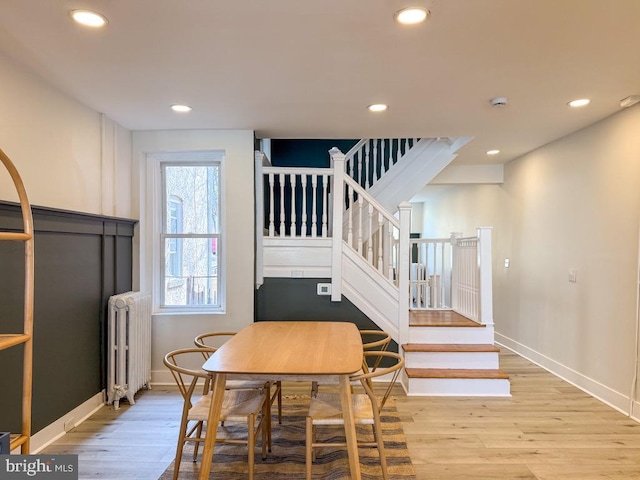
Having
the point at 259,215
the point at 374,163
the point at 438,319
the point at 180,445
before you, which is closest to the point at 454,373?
the point at 438,319

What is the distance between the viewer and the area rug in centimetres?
232

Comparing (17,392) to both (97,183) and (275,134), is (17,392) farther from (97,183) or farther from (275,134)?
(275,134)

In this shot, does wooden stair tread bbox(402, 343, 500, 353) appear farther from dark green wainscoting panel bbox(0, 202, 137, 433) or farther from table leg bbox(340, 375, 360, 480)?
dark green wainscoting panel bbox(0, 202, 137, 433)

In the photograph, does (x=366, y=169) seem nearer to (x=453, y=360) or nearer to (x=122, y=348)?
(x=453, y=360)

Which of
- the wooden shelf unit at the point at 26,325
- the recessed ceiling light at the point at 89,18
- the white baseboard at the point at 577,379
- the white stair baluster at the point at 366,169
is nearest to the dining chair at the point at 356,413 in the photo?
the wooden shelf unit at the point at 26,325

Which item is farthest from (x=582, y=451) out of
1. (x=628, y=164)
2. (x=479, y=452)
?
(x=628, y=164)

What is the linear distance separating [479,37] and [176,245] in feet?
10.5

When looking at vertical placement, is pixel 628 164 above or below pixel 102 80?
below

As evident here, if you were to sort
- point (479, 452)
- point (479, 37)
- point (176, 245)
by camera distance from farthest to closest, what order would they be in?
point (176, 245), point (479, 452), point (479, 37)

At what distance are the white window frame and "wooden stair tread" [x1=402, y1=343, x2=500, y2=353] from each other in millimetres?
1877

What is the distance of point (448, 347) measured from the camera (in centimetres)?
386

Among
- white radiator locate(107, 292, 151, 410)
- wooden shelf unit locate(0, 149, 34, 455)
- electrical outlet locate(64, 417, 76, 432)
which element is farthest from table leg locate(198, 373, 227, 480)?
white radiator locate(107, 292, 151, 410)

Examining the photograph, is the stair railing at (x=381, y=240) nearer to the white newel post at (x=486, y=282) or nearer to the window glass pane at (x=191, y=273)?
the white newel post at (x=486, y=282)

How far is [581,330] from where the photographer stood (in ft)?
12.3
